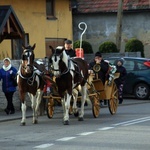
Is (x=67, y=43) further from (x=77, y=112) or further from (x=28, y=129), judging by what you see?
(x=28, y=129)

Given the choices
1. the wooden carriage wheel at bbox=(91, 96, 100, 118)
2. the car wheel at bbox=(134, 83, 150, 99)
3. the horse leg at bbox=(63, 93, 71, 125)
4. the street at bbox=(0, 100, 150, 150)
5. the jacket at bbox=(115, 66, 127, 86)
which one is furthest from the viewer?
the car wheel at bbox=(134, 83, 150, 99)

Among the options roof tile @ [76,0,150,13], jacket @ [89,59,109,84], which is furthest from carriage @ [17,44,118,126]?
roof tile @ [76,0,150,13]

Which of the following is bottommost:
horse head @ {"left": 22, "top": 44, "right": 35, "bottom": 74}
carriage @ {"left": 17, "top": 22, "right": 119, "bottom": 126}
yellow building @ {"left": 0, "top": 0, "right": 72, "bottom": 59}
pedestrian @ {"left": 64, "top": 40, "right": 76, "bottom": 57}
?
carriage @ {"left": 17, "top": 22, "right": 119, "bottom": 126}

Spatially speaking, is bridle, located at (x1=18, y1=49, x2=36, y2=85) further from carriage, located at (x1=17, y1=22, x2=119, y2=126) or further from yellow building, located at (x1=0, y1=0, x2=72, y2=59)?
yellow building, located at (x1=0, y1=0, x2=72, y2=59)

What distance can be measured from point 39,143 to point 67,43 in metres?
5.60

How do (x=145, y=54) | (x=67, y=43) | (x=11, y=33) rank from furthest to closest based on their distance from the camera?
(x=145, y=54), (x=11, y=33), (x=67, y=43)

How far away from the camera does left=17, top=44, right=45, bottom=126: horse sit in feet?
55.5

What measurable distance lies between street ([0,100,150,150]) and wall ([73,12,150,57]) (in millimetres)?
20544

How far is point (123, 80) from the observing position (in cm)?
2594

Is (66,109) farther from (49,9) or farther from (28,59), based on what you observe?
(49,9)

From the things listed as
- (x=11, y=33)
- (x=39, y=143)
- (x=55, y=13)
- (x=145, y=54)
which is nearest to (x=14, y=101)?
(x=11, y=33)

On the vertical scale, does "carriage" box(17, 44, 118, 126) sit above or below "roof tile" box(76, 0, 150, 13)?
below

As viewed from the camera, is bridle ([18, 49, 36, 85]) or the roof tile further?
the roof tile

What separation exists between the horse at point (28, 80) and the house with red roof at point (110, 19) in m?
22.1
